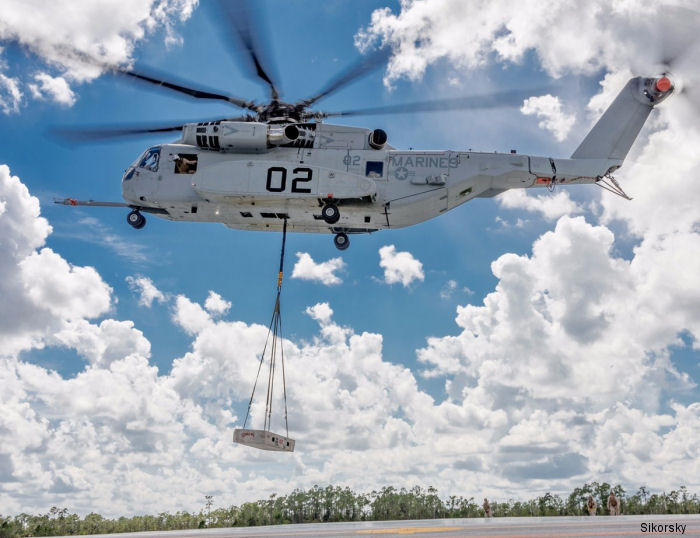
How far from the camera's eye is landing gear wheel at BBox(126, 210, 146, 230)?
25594mm

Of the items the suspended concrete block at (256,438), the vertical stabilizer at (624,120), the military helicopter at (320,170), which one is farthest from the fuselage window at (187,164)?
the vertical stabilizer at (624,120)

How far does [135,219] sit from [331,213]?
804 cm

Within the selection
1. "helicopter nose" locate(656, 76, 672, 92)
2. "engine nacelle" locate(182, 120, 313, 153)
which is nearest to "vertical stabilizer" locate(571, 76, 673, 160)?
"helicopter nose" locate(656, 76, 672, 92)

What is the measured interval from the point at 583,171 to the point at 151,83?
16019 mm

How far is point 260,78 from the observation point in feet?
78.1

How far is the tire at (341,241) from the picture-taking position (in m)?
25.2

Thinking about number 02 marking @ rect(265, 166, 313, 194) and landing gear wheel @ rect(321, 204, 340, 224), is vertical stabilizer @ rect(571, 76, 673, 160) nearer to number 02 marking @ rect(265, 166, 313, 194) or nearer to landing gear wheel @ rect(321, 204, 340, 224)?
Result: landing gear wheel @ rect(321, 204, 340, 224)

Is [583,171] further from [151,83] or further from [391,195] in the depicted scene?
[151,83]

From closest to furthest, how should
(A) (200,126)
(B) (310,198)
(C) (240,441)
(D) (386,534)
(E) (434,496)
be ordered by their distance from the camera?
(D) (386,534) → (C) (240,441) → (B) (310,198) → (A) (200,126) → (E) (434,496)

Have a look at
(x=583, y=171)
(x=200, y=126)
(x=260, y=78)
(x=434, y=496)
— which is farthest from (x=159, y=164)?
(x=434, y=496)

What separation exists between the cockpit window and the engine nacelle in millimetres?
1944

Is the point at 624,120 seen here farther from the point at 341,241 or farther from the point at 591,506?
the point at 591,506

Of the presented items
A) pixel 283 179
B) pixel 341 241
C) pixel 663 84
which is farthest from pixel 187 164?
pixel 663 84

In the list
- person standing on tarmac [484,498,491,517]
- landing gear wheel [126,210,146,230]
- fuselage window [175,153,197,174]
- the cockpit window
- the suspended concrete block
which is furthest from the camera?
person standing on tarmac [484,498,491,517]
